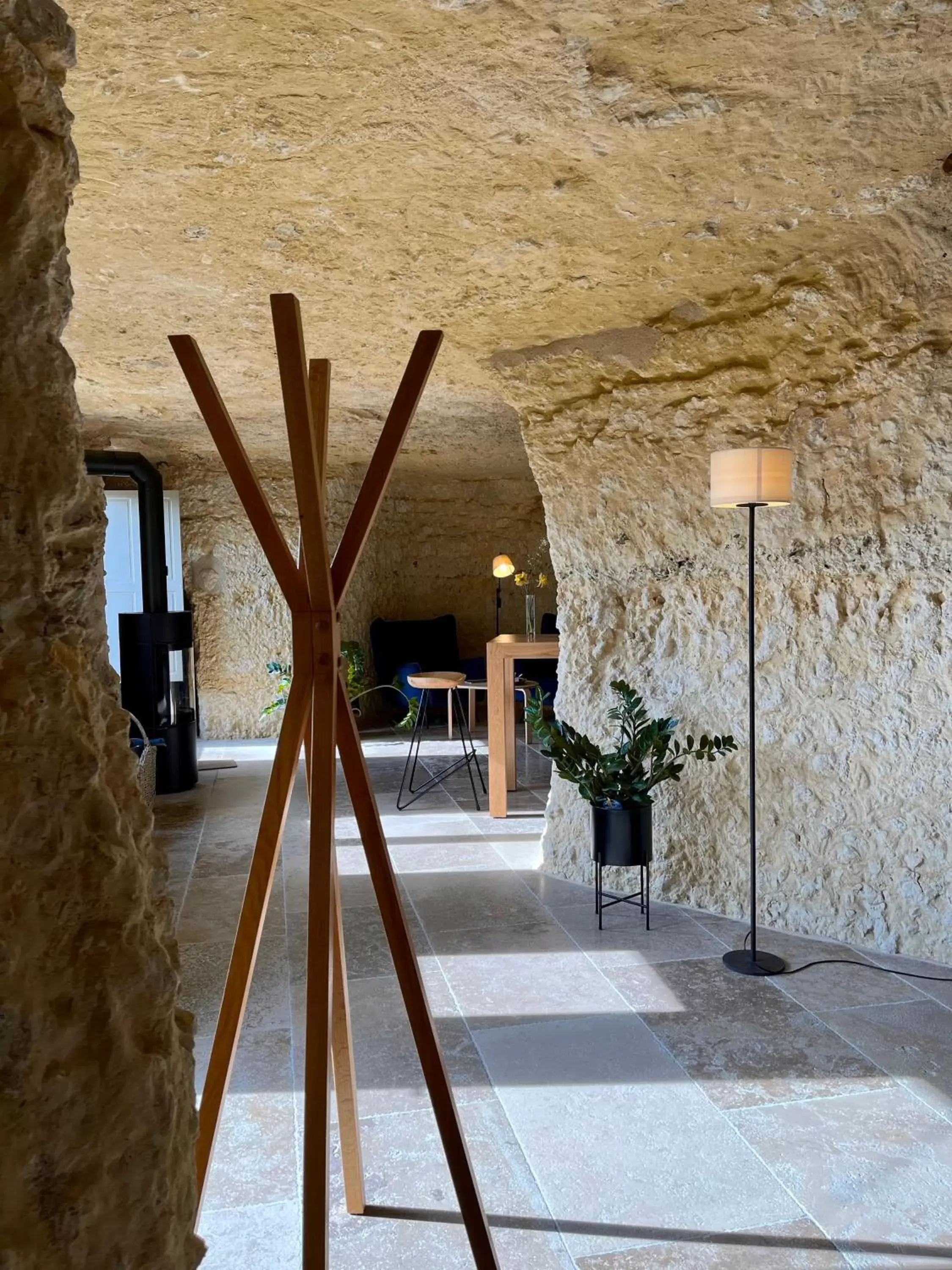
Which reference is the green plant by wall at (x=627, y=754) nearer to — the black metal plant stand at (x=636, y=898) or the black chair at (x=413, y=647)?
the black metal plant stand at (x=636, y=898)

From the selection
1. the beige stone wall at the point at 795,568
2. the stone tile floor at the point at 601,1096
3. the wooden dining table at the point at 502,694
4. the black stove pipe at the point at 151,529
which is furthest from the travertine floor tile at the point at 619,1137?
the black stove pipe at the point at 151,529

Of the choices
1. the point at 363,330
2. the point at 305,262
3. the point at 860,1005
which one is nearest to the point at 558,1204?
the point at 860,1005

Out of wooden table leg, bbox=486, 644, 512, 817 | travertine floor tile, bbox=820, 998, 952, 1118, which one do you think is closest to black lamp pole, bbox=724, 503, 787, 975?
travertine floor tile, bbox=820, 998, 952, 1118

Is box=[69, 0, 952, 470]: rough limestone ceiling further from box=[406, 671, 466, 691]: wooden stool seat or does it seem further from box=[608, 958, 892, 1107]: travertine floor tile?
box=[608, 958, 892, 1107]: travertine floor tile

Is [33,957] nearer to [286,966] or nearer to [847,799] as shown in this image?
[286,966]

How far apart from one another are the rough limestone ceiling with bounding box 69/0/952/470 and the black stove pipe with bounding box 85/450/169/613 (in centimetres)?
236

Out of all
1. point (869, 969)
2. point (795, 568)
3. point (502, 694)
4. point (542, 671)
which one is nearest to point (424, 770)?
point (502, 694)

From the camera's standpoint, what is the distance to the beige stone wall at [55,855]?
0.69 meters

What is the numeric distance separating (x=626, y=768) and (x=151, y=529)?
13.1 feet

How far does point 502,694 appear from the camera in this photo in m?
4.66

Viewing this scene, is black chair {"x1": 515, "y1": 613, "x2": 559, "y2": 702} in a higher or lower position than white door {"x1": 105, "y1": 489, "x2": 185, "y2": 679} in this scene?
lower

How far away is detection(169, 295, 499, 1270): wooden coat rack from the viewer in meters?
1.41

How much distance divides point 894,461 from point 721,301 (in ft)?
2.61

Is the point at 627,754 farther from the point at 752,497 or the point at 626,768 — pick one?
the point at 752,497
